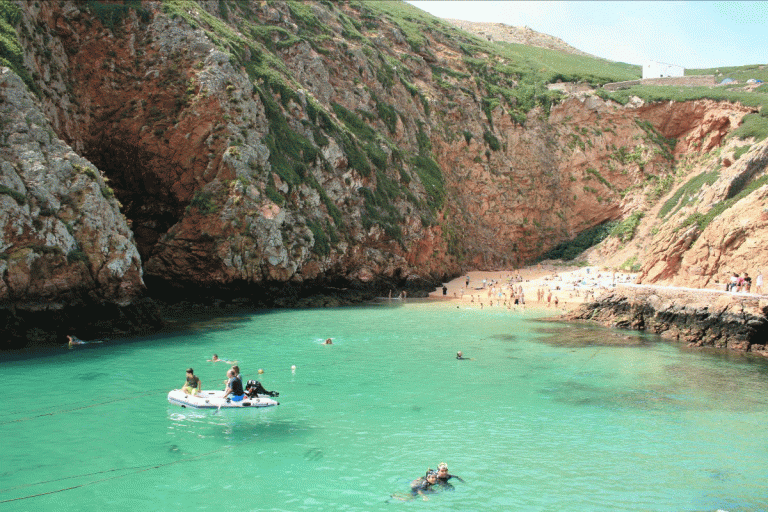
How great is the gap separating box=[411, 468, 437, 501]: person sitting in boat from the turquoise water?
0.96 ft

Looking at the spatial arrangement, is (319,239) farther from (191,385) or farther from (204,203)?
(191,385)

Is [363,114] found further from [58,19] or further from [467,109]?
[58,19]

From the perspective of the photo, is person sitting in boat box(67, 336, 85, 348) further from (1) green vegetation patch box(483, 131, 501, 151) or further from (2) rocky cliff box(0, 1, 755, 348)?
(1) green vegetation patch box(483, 131, 501, 151)

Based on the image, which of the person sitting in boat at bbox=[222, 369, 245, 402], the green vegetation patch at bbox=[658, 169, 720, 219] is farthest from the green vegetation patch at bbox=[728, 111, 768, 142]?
the person sitting in boat at bbox=[222, 369, 245, 402]

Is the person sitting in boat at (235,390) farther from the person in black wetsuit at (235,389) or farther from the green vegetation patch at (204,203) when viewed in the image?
the green vegetation patch at (204,203)

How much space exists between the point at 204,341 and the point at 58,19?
26.9 metres

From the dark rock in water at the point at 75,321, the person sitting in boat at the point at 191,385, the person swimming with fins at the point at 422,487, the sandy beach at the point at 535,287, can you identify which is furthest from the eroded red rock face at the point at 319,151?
the person swimming with fins at the point at 422,487

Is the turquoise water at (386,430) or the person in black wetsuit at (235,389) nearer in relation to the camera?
the turquoise water at (386,430)

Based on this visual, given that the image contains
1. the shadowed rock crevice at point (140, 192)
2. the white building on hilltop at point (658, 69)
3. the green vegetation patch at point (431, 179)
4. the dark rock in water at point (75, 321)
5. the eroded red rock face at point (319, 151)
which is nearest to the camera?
the dark rock in water at point (75, 321)

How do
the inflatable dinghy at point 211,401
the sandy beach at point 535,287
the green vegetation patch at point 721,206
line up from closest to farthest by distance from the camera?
the inflatable dinghy at point 211,401
the green vegetation patch at point 721,206
the sandy beach at point 535,287

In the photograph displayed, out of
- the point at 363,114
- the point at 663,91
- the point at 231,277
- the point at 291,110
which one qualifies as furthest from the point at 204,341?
the point at 663,91

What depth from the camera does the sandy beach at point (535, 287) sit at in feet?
150

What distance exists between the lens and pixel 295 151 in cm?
4547

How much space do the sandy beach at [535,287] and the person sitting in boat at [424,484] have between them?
30.6 meters
